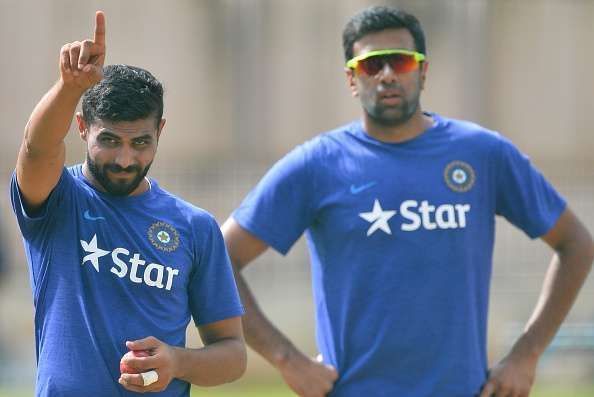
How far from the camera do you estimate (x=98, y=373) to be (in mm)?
4723

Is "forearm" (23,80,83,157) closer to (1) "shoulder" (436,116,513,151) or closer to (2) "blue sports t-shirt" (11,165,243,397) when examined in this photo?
(2) "blue sports t-shirt" (11,165,243,397)

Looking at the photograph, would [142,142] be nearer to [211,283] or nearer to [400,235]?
[211,283]

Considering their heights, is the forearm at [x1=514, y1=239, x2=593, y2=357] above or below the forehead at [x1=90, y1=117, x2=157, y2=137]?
below

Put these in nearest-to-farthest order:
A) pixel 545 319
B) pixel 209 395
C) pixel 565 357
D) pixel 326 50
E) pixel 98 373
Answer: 1. pixel 98 373
2. pixel 545 319
3. pixel 209 395
4. pixel 565 357
5. pixel 326 50

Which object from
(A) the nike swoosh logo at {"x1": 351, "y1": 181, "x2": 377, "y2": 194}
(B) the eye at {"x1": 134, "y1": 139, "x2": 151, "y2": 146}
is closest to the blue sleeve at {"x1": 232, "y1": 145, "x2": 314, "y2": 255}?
(A) the nike swoosh logo at {"x1": 351, "y1": 181, "x2": 377, "y2": 194}

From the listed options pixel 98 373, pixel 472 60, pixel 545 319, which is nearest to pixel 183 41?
pixel 472 60

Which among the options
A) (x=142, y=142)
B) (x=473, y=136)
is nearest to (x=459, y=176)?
(x=473, y=136)

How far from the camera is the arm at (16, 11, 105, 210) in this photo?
4512 millimetres

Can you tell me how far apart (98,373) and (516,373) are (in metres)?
2.11

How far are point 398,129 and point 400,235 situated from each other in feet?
1.70

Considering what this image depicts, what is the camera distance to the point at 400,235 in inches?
231

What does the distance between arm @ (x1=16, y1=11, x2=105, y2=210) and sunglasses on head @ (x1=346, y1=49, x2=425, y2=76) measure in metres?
1.84

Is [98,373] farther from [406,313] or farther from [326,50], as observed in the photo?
[326,50]

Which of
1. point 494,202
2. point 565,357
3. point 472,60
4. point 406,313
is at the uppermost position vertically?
point 494,202
